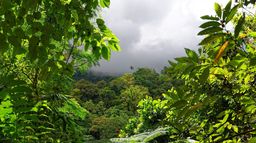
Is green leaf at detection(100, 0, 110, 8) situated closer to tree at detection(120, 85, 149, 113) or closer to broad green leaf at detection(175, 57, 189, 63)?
broad green leaf at detection(175, 57, 189, 63)

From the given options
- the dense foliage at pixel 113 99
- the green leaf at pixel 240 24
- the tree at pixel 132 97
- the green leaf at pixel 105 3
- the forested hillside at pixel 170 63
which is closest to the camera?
the green leaf at pixel 240 24

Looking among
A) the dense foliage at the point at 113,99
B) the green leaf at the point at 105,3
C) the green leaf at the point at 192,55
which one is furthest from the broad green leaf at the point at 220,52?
the dense foliage at the point at 113,99

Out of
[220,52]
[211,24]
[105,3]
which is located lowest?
[220,52]

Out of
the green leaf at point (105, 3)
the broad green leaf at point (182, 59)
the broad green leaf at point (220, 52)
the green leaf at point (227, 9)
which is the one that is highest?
A: the green leaf at point (105, 3)

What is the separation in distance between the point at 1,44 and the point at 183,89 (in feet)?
2.48

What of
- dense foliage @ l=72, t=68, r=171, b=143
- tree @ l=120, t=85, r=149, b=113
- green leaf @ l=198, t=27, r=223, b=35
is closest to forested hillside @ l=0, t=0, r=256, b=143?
green leaf @ l=198, t=27, r=223, b=35

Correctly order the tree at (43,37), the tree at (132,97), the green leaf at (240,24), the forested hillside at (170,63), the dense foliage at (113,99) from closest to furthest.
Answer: the green leaf at (240,24)
the forested hillside at (170,63)
the tree at (43,37)
the dense foliage at (113,99)
the tree at (132,97)

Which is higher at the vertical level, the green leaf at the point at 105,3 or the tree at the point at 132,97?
the tree at the point at 132,97

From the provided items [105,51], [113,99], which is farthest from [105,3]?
[113,99]

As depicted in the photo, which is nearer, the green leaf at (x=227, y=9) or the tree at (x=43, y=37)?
the green leaf at (x=227, y=9)

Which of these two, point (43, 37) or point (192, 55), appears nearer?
point (192, 55)

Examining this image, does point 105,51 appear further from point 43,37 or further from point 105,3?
point 43,37

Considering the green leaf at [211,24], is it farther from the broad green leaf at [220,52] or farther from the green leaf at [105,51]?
the green leaf at [105,51]

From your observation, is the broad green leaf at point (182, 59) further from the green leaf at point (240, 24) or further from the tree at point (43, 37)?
the tree at point (43, 37)
